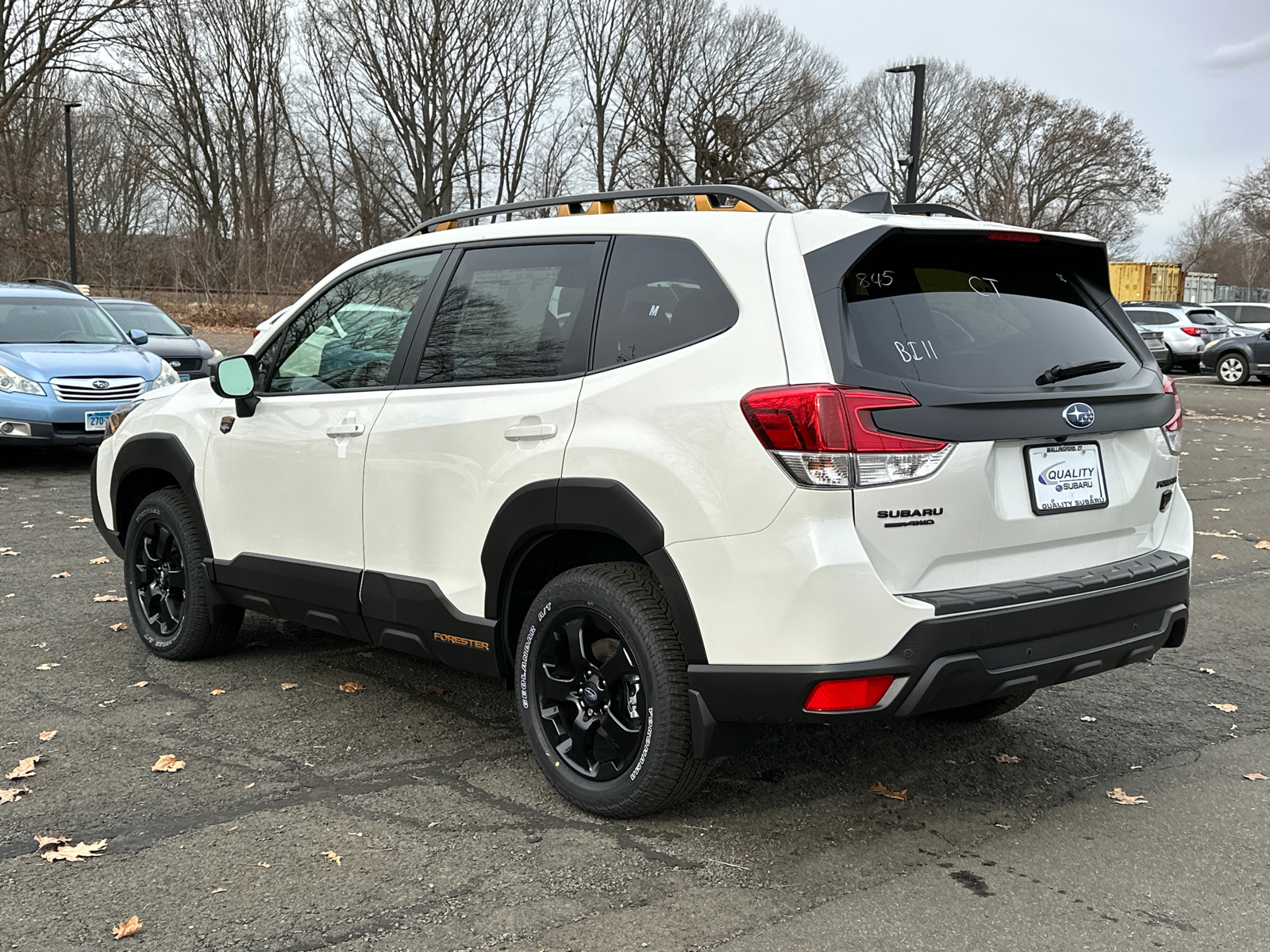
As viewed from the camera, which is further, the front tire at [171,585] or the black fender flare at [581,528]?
the front tire at [171,585]

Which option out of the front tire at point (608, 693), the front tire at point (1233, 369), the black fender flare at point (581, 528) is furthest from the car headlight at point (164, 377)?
the front tire at point (1233, 369)

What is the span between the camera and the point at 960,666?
124 inches

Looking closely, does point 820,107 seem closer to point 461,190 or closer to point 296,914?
point 461,190

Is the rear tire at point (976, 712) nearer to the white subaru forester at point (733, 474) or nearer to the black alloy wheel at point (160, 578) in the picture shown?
the white subaru forester at point (733, 474)

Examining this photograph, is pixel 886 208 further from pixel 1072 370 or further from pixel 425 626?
pixel 425 626

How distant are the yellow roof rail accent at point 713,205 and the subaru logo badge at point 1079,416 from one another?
1.11 meters

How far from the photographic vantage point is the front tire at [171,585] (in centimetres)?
523

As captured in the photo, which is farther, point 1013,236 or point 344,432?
point 344,432

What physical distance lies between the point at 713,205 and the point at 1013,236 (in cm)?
103

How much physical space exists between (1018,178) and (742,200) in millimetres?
54381

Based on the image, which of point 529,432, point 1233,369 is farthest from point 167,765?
point 1233,369

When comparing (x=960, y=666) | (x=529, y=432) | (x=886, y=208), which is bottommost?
(x=960, y=666)

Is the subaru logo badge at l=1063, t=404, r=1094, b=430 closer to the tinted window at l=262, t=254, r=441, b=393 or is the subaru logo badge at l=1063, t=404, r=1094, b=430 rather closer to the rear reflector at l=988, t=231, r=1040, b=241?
the rear reflector at l=988, t=231, r=1040, b=241

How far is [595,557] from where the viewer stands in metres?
3.78
